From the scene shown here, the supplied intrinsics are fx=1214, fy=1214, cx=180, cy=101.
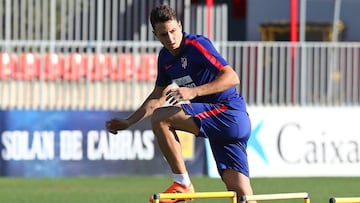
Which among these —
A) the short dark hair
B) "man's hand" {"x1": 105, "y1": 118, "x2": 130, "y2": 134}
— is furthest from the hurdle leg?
the short dark hair

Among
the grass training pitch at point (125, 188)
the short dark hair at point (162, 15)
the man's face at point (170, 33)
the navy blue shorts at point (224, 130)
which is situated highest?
the short dark hair at point (162, 15)

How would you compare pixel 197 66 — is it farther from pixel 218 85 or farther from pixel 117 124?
pixel 117 124

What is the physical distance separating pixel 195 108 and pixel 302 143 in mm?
11947

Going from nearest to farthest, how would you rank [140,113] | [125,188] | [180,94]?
[180,94], [140,113], [125,188]

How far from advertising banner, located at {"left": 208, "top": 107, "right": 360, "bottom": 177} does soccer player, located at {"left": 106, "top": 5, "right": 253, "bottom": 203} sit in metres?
11.0

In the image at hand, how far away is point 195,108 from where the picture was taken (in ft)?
33.7

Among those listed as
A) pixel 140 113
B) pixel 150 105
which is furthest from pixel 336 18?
pixel 140 113

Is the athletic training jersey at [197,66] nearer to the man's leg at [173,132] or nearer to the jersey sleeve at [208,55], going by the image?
the jersey sleeve at [208,55]

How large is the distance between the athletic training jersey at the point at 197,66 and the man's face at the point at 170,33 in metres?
0.13

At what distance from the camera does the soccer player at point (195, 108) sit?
10.1 meters

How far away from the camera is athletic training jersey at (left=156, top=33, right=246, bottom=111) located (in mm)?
10281

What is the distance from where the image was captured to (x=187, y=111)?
402 inches

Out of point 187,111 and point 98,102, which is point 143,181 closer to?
point 98,102

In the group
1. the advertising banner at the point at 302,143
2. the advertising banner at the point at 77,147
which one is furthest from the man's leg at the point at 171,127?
the advertising banner at the point at 302,143
